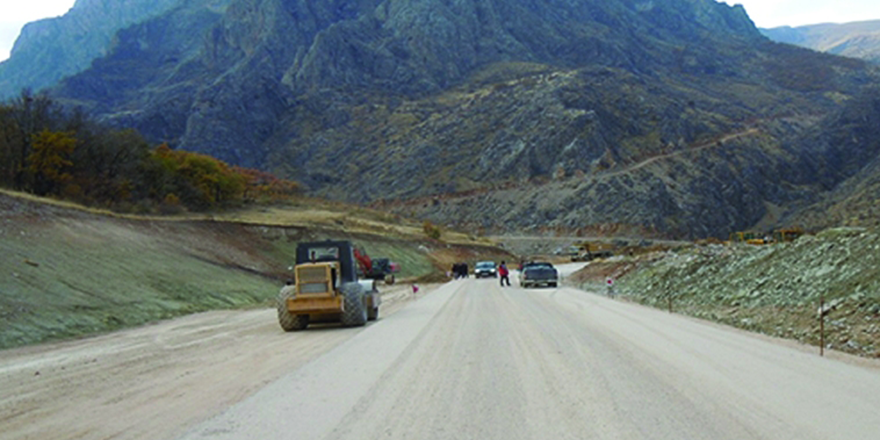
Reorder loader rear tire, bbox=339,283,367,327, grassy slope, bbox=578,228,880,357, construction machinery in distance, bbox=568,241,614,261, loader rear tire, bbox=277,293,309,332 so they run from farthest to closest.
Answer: construction machinery in distance, bbox=568,241,614,261
loader rear tire, bbox=339,283,367,327
loader rear tire, bbox=277,293,309,332
grassy slope, bbox=578,228,880,357

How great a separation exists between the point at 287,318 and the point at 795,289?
13278 millimetres

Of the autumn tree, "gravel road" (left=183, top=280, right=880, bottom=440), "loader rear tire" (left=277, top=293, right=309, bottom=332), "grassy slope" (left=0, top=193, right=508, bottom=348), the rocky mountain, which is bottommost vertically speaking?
"gravel road" (left=183, top=280, right=880, bottom=440)

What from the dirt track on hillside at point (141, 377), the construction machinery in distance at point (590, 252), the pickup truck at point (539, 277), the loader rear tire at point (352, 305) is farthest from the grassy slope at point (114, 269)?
the construction machinery in distance at point (590, 252)

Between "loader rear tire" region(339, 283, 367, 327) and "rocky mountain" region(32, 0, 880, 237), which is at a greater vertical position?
"rocky mountain" region(32, 0, 880, 237)

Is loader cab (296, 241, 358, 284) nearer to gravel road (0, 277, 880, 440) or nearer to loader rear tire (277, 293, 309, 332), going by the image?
loader rear tire (277, 293, 309, 332)

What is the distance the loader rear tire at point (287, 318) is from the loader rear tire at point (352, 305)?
1148mm

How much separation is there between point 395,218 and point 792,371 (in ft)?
303

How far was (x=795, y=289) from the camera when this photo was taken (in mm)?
20078

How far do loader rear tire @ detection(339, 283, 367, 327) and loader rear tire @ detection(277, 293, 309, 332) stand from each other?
115 cm

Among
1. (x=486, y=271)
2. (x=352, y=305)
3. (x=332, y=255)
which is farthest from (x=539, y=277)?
(x=352, y=305)

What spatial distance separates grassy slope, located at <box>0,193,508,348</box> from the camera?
2261 centimetres

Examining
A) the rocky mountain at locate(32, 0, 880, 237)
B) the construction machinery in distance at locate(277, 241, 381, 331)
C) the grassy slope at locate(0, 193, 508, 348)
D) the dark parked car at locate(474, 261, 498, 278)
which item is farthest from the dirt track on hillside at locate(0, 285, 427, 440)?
the rocky mountain at locate(32, 0, 880, 237)

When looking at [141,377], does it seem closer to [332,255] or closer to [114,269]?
[332,255]

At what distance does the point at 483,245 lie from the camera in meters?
97.8
